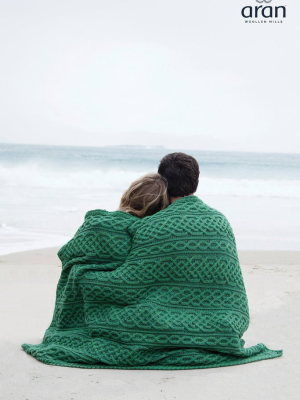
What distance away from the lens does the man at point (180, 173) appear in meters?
3.34

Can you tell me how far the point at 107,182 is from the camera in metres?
20.1

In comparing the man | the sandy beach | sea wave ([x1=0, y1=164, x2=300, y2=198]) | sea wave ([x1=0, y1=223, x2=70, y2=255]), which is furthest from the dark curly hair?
sea wave ([x1=0, y1=164, x2=300, y2=198])

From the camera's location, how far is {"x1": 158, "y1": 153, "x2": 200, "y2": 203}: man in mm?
3340

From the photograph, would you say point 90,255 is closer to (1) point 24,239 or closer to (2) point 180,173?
(2) point 180,173

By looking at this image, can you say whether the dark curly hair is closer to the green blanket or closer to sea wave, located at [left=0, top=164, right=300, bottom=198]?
the green blanket

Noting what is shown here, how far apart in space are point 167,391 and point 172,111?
27.3m

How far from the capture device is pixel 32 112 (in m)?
29.9

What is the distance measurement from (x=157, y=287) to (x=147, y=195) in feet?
1.74

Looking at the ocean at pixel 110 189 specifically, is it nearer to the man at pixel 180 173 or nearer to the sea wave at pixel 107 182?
the sea wave at pixel 107 182

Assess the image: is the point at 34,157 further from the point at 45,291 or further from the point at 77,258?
the point at 77,258

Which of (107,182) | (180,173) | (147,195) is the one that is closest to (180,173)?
(180,173)

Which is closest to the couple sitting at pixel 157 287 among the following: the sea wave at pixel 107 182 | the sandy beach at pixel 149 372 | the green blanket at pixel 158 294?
the green blanket at pixel 158 294

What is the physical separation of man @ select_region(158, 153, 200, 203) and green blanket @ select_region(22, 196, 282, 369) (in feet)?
0.25

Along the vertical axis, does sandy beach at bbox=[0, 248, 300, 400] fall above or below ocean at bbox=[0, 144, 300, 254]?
above
